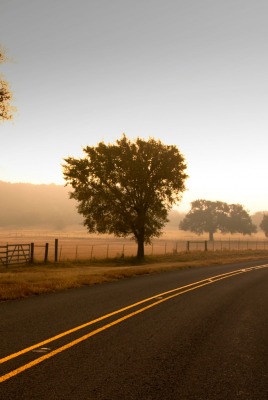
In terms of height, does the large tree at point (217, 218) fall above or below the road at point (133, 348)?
above

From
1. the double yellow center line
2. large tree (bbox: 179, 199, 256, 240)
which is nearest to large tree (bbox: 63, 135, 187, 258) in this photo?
the double yellow center line

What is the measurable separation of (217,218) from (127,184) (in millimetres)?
79596

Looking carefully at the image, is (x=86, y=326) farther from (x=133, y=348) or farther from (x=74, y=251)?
(x=74, y=251)

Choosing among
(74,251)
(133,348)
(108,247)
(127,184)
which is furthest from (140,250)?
(108,247)

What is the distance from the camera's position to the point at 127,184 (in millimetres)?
37438

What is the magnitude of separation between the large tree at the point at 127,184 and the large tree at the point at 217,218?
75.0 meters

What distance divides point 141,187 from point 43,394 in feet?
108

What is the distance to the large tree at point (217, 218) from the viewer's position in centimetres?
11138

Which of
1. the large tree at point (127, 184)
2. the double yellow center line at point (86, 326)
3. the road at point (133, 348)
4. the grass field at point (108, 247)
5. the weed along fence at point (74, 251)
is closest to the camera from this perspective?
the road at point (133, 348)

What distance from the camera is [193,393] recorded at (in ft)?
16.4

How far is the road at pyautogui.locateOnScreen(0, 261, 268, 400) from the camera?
511 cm

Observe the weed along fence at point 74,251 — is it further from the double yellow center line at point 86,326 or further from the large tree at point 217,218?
the large tree at point 217,218

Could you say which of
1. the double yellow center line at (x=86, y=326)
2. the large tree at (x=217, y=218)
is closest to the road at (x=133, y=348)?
the double yellow center line at (x=86, y=326)

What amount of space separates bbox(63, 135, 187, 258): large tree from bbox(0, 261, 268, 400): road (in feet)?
79.7
